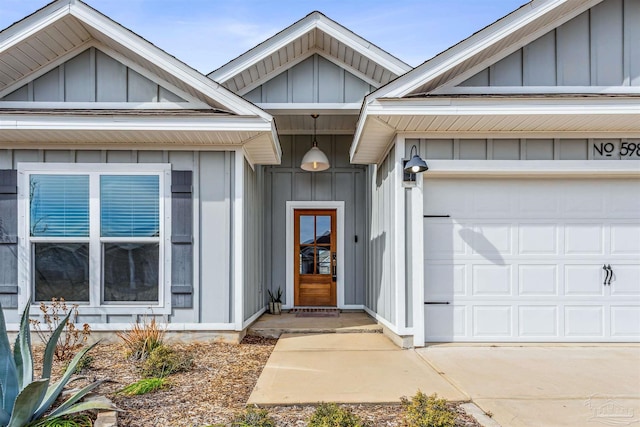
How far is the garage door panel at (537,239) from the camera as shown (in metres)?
5.59

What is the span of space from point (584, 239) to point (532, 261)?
749 mm

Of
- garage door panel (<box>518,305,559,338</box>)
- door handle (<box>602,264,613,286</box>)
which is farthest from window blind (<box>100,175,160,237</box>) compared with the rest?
door handle (<box>602,264,613,286</box>)

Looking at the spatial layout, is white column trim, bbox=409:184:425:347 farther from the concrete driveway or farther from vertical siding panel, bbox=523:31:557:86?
vertical siding panel, bbox=523:31:557:86

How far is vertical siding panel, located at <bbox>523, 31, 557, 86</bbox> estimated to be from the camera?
18.0ft

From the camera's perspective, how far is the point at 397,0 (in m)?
10.3

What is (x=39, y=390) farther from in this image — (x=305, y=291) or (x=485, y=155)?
(x=305, y=291)

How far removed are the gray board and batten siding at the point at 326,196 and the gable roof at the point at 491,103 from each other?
2.90 m

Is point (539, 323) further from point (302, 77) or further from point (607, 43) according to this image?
point (302, 77)

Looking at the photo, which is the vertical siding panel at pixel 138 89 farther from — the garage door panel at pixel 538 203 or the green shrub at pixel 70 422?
the garage door panel at pixel 538 203

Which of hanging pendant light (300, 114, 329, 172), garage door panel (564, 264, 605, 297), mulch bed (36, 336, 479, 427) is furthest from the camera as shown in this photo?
hanging pendant light (300, 114, 329, 172)

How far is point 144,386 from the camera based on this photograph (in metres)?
3.76

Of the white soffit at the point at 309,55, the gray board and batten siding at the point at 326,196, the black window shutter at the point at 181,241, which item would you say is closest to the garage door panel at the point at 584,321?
the gray board and batten siding at the point at 326,196

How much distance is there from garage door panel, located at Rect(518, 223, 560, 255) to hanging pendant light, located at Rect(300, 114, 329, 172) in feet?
11.4

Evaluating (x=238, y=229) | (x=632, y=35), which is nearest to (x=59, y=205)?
(x=238, y=229)
